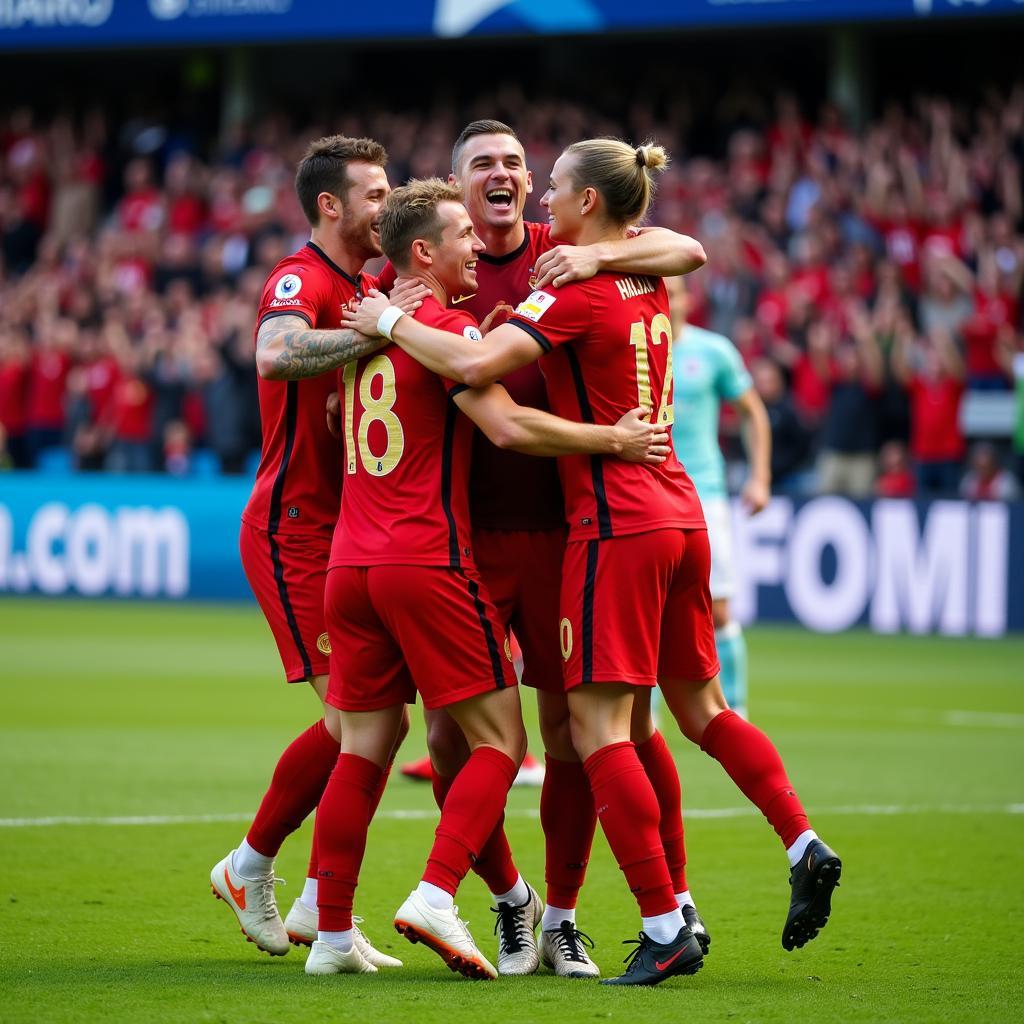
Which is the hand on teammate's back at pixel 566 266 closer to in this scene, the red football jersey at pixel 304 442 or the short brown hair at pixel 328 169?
the red football jersey at pixel 304 442

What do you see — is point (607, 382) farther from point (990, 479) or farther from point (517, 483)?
point (990, 479)

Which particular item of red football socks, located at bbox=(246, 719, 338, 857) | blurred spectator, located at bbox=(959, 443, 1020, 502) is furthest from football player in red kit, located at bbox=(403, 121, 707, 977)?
blurred spectator, located at bbox=(959, 443, 1020, 502)

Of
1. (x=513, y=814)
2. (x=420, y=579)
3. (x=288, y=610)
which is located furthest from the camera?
(x=513, y=814)

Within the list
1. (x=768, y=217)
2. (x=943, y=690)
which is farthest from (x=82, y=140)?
(x=943, y=690)

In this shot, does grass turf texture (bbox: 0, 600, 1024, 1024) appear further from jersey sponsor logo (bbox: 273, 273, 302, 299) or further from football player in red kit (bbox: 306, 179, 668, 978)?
jersey sponsor logo (bbox: 273, 273, 302, 299)

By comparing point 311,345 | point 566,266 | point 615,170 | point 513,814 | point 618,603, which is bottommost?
point 513,814

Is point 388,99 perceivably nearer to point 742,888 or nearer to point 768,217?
point 768,217

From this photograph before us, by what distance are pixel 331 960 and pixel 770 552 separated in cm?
1248

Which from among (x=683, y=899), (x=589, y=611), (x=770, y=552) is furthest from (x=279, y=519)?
(x=770, y=552)

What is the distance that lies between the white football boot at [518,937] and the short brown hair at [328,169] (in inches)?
87.5

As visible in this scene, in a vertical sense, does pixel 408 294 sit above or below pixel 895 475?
above

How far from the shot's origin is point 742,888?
22.2ft

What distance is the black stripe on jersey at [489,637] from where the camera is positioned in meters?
5.29

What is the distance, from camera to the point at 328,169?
588 centimetres
